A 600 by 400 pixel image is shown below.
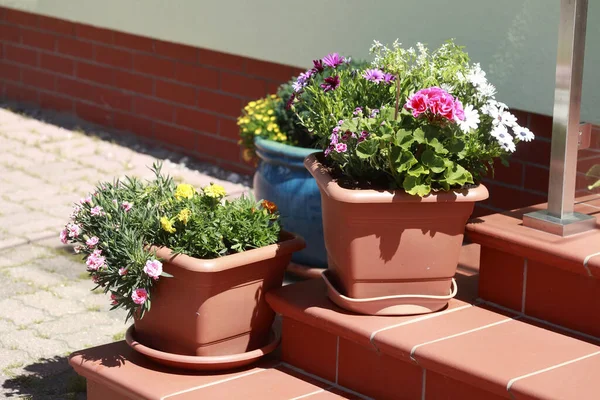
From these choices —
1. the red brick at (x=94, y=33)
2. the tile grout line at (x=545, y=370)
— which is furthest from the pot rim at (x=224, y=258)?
the red brick at (x=94, y=33)

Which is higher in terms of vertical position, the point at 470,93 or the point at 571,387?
the point at 470,93

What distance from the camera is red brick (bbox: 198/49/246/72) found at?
5562 millimetres

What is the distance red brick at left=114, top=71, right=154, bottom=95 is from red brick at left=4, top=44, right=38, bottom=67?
3.24 feet

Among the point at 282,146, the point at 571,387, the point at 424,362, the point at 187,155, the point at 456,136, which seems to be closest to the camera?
the point at 571,387

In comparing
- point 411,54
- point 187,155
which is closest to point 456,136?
point 411,54

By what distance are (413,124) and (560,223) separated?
554 mm

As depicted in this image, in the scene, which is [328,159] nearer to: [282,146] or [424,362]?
[424,362]

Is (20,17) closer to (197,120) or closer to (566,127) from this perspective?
(197,120)

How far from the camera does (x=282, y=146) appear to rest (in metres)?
4.01

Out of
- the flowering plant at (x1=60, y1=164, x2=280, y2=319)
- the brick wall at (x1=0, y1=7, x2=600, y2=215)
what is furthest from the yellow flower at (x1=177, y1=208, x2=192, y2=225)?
the brick wall at (x1=0, y1=7, x2=600, y2=215)

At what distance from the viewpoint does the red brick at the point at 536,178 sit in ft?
13.3

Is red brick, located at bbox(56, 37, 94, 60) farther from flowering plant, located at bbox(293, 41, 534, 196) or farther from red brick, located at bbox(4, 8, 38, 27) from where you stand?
flowering plant, located at bbox(293, 41, 534, 196)

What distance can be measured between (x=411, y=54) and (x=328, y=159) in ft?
1.41

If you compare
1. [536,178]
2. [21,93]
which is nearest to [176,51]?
[21,93]
